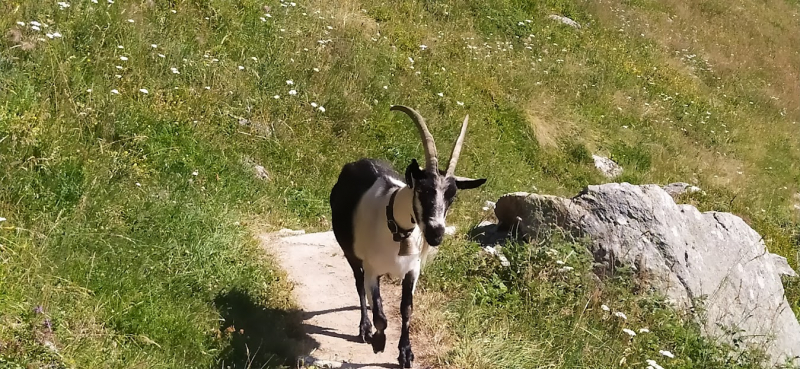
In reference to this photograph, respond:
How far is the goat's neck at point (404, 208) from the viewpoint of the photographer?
16.8 ft

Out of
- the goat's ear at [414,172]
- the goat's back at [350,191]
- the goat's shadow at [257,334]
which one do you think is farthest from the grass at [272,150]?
the goat's ear at [414,172]

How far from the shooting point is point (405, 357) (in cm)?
573

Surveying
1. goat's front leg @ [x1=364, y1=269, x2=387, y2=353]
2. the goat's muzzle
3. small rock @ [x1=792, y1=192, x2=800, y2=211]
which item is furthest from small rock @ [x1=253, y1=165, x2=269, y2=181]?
small rock @ [x1=792, y1=192, x2=800, y2=211]

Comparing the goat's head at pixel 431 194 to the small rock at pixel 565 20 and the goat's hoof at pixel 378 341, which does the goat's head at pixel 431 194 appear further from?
the small rock at pixel 565 20

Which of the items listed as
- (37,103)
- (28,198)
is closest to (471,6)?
(37,103)

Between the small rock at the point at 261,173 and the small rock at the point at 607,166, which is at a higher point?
the small rock at the point at 261,173

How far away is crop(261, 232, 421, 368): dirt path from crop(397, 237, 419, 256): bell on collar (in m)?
1.06

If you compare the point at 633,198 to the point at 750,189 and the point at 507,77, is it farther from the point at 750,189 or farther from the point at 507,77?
the point at 750,189

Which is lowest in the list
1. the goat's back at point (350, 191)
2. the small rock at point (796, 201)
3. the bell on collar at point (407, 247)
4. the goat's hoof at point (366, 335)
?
the small rock at point (796, 201)

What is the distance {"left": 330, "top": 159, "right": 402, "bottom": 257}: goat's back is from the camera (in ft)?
20.3

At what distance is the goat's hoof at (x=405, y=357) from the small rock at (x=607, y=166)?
8939 mm

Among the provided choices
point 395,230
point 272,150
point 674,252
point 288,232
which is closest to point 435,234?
point 395,230

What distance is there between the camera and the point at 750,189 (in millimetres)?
16250

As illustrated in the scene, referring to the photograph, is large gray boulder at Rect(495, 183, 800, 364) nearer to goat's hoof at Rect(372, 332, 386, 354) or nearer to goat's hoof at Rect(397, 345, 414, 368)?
goat's hoof at Rect(397, 345, 414, 368)
